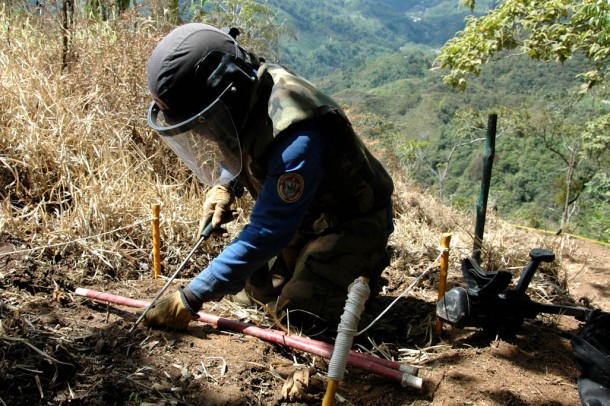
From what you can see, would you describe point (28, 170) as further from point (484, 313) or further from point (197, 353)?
point (484, 313)

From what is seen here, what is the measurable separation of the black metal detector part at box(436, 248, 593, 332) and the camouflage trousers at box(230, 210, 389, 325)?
44 centimetres

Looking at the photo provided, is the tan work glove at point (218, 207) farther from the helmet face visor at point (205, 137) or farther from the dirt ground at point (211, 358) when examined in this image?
the dirt ground at point (211, 358)

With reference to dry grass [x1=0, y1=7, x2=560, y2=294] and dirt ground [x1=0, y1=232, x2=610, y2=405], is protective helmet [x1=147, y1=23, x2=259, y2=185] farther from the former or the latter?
dry grass [x1=0, y1=7, x2=560, y2=294]

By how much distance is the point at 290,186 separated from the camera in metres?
2.11

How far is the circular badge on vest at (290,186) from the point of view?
2100mm

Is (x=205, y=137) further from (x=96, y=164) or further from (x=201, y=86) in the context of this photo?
(x=96, y=164)

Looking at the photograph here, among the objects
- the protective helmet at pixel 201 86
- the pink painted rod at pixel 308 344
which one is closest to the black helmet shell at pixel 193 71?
the protective helmet at pixel 201 86

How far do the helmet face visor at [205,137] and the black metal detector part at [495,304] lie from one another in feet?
3.85

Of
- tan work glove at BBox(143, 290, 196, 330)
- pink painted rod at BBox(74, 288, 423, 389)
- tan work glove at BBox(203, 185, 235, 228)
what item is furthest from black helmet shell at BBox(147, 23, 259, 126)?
pink painted rod at BBox(74, 288, 423, 389)

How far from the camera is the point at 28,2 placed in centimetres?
473

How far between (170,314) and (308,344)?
0.62m

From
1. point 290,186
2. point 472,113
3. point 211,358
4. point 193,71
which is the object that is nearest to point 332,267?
point 290,186

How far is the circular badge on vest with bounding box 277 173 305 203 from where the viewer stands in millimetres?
2100

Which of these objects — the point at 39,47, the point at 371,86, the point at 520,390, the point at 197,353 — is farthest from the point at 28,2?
the point at 371,86
